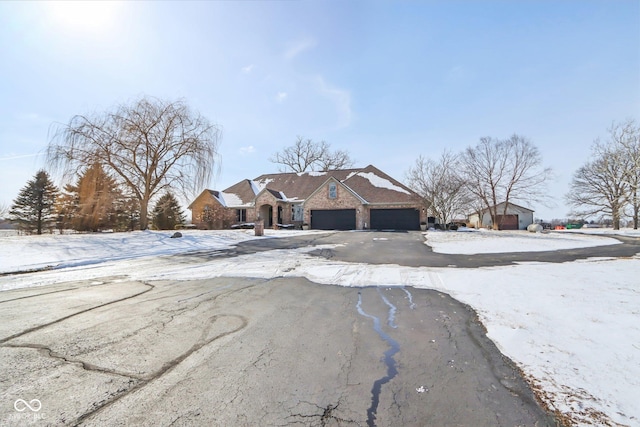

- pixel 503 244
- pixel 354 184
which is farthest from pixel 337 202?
pixel 503 244

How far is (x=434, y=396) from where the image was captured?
2312 mm

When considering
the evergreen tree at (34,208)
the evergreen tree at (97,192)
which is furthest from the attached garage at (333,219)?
the evergreen tree at (34,208)

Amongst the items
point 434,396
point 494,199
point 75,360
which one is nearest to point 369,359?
point 434,396

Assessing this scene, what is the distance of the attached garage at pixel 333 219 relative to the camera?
28328mm

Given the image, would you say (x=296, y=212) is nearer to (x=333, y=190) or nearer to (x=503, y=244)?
(x=333, y=190)

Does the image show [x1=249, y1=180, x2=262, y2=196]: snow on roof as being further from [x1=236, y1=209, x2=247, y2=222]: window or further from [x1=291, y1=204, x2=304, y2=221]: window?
[x1=291, y1=204, x2=304, y2=221]: window

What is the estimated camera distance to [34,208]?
29406 millimetres

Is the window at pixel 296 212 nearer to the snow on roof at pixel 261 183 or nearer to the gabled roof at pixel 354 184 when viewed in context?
the gabled roof at pixel 354 184

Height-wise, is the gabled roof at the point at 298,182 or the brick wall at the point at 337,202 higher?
the gabled roof at the point at 298,182

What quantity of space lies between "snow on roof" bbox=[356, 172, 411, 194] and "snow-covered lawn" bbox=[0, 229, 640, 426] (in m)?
21.1

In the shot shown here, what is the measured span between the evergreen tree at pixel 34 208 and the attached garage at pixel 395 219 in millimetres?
33095

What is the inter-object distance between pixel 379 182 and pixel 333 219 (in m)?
6.72

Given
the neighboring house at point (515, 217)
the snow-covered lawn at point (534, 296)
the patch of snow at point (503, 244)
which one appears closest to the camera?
the snow-covered lawn at point (534, 296)

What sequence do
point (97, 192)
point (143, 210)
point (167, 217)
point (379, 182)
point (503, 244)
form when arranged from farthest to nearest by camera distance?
point (379, 182), point (167, 217), point (143, 210), point (97, 192), point (503, 244)
